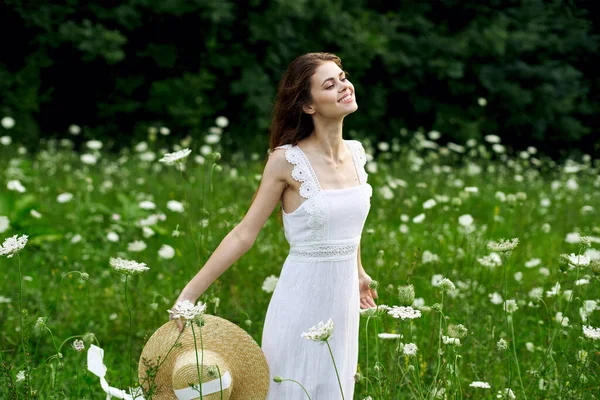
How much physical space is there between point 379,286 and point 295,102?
4.17 ft

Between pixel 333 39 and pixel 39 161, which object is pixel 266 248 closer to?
pixel 39 161

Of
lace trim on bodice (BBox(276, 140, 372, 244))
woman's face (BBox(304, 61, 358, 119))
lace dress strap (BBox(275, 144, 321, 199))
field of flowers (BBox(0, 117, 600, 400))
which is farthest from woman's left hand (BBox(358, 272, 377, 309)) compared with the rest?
woman's face (BBox(304, 61, 358, 119))

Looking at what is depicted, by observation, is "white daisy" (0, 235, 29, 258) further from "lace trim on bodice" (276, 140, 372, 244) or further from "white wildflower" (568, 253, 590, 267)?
"white wildflower" (568, 253, 590, 267)

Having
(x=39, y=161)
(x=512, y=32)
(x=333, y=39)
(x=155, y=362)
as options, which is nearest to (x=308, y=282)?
(x=155, y=362)

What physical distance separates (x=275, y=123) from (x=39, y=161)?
540 cm

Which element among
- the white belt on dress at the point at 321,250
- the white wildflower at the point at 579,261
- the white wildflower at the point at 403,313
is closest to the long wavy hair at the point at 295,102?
the white belt on dress at the point at 321,250

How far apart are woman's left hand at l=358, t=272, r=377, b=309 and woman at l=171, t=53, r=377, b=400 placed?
18 centimetres

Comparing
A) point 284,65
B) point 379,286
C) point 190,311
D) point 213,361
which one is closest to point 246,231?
point 213,361

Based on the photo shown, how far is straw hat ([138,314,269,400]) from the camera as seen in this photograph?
2074 millimetres

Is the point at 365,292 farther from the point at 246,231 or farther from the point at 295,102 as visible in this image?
the point at 295,102

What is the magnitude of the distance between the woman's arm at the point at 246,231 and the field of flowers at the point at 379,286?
9.6 inches

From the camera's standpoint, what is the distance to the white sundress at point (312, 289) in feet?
7.33

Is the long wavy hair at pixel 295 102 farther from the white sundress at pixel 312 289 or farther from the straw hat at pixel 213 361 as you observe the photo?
the straw hat at pixel 213 361

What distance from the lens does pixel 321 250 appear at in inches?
88.9
